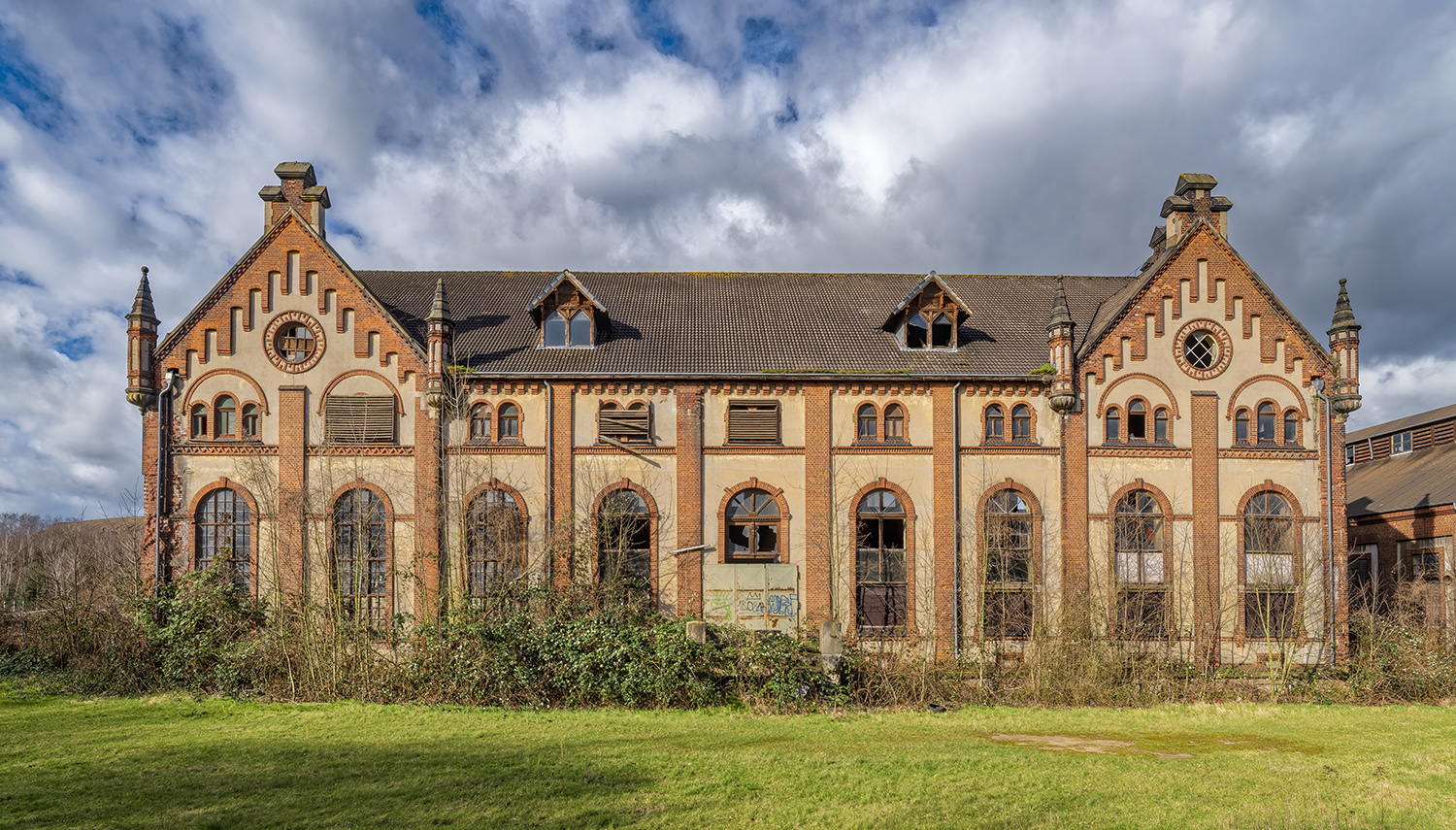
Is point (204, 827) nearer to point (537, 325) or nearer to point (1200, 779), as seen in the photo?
point (1200, 779)

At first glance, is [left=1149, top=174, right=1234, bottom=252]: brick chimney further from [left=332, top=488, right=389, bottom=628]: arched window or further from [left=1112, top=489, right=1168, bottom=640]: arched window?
[left=332, top=488, right=389, bottom=628]: arched window

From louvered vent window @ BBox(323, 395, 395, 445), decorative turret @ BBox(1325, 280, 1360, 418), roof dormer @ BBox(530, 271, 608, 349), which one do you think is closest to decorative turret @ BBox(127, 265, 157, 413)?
louvered vent window @ BBox(323, 395, 395, 445)

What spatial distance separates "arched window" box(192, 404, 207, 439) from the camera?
2556 cm

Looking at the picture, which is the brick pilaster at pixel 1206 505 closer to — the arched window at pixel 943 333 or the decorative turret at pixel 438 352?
the arched window at pixel 943 333

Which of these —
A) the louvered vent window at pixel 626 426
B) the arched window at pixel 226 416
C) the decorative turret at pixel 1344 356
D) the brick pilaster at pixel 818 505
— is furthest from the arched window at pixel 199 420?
the decorative turret at pixel 1344 356

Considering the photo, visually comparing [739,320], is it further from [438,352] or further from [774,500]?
[438,352]

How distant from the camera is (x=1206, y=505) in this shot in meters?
25.8

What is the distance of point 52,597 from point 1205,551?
32250 mm

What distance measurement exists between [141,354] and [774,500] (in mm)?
19061

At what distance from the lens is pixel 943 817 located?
1139 cm

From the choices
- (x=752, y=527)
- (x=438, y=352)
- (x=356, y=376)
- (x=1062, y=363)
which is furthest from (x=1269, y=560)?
(x=356, y=376)

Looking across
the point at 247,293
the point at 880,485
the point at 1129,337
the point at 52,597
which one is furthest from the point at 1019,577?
the point at 52,597

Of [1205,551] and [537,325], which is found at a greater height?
[537,325]

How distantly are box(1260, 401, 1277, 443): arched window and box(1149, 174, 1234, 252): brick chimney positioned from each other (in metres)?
6.21
